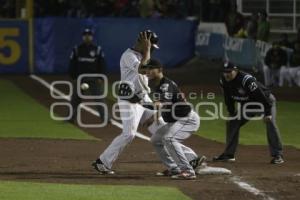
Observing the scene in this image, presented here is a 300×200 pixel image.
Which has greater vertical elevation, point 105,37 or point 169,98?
point 169,98

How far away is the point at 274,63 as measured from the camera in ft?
94.2

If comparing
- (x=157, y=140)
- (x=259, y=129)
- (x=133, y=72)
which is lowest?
(x=259, y=129)

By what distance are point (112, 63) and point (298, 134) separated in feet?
53.0

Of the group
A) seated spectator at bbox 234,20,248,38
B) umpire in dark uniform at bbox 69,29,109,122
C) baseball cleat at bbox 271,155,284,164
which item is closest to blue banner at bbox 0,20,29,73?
seated spectator at bbox 234,20,248,38

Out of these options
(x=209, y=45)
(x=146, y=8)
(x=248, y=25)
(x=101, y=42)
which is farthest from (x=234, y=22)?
(x=101, y=42)

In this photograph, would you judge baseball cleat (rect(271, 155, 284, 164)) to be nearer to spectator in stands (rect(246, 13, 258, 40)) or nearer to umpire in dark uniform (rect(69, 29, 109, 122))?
umpire in dark uniform (rect(69, 29, 109, 122))

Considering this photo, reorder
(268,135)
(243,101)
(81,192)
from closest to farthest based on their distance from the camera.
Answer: (81,192) < (243,101) < (268,135)

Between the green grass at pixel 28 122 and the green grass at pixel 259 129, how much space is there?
2699 millimetres

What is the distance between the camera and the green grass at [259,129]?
17.8 m

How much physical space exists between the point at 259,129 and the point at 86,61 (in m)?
4.11

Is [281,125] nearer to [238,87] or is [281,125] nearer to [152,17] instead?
[238,87]

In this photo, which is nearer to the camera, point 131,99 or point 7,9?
point 131,99

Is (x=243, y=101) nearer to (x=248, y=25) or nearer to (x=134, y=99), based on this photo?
(x=134, y=99)

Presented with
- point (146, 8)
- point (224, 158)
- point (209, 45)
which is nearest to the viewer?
point (224, 158)
